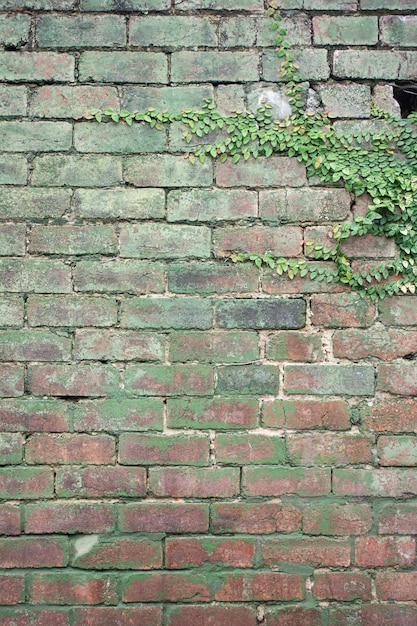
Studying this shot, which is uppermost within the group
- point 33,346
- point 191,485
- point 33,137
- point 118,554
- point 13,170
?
point 33,137

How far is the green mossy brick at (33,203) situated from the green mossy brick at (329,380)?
0.87m

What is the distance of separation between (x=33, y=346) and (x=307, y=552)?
104cm

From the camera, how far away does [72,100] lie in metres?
2.08

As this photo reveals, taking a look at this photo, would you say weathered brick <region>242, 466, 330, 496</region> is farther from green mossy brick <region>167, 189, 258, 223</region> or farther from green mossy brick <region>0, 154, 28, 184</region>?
green mossy brick <region>0, 154, 28, 184</region>

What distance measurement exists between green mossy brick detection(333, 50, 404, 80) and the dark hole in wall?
37mm

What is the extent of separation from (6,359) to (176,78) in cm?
102

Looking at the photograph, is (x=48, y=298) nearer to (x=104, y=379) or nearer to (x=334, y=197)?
(x=104, y=379)

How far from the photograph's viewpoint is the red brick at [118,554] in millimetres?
1986

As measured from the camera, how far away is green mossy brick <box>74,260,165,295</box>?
80.4 inches

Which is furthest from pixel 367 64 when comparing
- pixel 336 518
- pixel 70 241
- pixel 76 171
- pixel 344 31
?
pixel 336 518

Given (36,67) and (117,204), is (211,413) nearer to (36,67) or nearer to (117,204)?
(117,204)

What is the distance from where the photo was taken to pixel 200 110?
6.82ft

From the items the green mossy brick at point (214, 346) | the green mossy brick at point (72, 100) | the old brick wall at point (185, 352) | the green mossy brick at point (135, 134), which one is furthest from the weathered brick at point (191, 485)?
the green mossy brick at point (72, 100)

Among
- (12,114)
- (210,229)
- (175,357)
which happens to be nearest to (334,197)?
(210,229)
